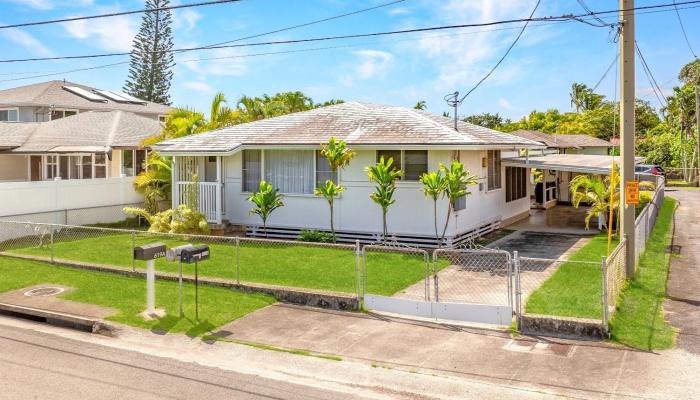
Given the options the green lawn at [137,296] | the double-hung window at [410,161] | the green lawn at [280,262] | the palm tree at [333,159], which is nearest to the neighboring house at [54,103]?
the green lawn at [280,262]

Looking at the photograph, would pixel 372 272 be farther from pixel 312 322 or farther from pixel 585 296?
pixel 585 296

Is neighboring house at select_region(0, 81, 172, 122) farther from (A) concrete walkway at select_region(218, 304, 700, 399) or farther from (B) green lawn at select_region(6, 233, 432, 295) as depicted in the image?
(A) concrete walkway at select_region(218, 304, 700, 399)

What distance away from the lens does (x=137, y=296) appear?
41.8 ft

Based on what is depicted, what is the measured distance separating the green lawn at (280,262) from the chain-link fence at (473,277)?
71 cm

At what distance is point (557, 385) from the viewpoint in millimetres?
8117

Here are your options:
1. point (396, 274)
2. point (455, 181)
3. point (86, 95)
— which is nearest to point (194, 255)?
Result: point (396, 274)

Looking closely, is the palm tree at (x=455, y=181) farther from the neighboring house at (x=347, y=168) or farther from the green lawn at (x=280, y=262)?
the green lawn at (x=280, y=262)

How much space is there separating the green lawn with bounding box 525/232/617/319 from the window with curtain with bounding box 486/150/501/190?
18.8ft

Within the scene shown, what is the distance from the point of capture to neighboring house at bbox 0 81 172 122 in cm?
3612

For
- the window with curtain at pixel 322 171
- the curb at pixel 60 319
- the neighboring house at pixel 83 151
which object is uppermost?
the neighboring house at pixel 83 151

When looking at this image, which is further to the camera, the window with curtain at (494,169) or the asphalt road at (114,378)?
the window with curtain at (494,169)

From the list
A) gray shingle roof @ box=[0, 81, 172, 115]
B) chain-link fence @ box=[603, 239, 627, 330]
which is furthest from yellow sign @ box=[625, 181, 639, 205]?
gray shingle roof @ box=[0, 81, 172, 115]

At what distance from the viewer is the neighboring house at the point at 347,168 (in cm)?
1795

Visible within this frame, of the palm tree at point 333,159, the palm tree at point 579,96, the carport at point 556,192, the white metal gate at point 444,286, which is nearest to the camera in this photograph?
the white metal gate at point 444,286
